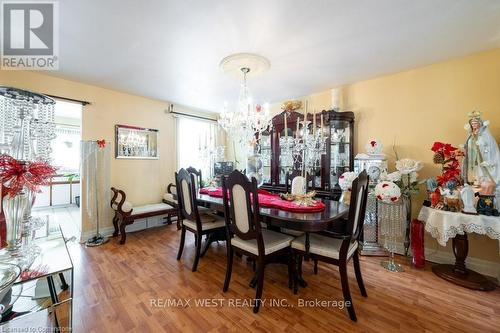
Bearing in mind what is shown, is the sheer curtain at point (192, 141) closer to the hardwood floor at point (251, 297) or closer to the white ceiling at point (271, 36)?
the white ceiling at point (271, 36)

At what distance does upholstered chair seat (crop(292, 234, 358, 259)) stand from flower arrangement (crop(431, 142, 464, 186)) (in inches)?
48.0

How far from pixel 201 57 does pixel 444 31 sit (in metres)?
2.36

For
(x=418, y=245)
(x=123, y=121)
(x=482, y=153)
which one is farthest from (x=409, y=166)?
(x=123, y=121)

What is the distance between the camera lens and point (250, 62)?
228 centimetres

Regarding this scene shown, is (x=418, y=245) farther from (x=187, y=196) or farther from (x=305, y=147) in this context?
(x=187, y=196)

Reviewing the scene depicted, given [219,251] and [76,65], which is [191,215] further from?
[76,65]

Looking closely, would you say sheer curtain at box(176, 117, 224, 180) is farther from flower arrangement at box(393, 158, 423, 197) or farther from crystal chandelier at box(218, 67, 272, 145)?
flower arrangement at box(393, 158, 423, 197)

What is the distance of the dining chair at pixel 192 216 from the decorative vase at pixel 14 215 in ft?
4.18

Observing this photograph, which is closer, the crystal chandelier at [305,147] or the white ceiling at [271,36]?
the white ceiling at [271,36]

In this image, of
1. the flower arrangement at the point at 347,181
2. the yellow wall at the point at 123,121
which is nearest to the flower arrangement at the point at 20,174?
the yellow wall at the point at 123,121

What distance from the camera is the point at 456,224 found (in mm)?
1923

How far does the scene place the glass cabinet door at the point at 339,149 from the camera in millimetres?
3127

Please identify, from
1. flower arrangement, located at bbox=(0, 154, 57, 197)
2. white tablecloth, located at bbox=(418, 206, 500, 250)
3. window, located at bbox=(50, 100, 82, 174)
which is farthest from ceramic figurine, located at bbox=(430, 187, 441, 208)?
window, located at bbox=(50, 100, 82, 174)

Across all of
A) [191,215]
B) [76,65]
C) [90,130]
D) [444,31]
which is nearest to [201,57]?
[76,65]
